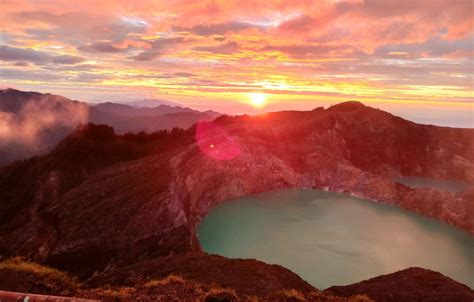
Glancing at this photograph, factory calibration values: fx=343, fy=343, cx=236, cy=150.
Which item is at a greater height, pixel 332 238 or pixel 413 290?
pixel 413 290

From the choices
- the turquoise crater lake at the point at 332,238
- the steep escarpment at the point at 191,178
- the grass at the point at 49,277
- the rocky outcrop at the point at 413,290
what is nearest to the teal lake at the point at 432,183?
the steep escarpment at the point at 191,178

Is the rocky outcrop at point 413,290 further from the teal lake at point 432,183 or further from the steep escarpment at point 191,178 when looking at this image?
the teal lake at point 432,183

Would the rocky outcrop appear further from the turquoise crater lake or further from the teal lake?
the teal lake

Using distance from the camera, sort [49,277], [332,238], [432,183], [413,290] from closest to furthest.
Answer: [49,277] → [413,290] → [332,238] → [432,183]

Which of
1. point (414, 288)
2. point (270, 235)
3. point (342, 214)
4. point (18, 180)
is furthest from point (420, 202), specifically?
point (18, 180)

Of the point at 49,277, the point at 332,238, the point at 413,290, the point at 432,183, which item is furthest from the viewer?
the point at 432,183

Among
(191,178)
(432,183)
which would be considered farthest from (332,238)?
(432,183)

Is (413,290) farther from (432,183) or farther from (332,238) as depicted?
(432,183)
